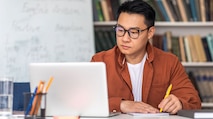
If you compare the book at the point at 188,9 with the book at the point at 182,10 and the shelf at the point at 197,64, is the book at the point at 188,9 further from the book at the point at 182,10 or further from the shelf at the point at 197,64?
the shelf at the point at 197,64

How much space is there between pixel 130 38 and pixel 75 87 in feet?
2.64

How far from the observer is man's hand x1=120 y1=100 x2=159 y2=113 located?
225 centimetres

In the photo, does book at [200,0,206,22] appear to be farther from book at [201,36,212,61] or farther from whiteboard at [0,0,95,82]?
whiteboard at [0,0,95,82]

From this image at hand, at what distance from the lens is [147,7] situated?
2748mm

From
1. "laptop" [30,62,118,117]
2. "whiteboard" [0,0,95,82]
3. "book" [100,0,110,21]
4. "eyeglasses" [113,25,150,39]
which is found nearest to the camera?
"laptop" [30,62,118,117]

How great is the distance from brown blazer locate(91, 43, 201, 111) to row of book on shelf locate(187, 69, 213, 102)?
152 centimetres

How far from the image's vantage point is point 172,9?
13.9 ft

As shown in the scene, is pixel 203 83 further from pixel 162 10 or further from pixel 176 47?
pixel 162 10

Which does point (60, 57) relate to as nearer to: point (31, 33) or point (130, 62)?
point (31, 33)

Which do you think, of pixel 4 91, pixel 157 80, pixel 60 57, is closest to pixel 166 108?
pixel 157 80

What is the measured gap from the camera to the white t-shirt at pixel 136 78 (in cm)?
269

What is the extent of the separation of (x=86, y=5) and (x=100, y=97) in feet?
7.23

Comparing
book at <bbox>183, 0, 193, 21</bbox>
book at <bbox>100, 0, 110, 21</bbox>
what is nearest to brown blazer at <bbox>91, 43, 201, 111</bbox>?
book at <bbox>100, 0, 110, 21</bbox>

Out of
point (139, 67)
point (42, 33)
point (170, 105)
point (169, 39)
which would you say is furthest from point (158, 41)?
point (170, 105)
